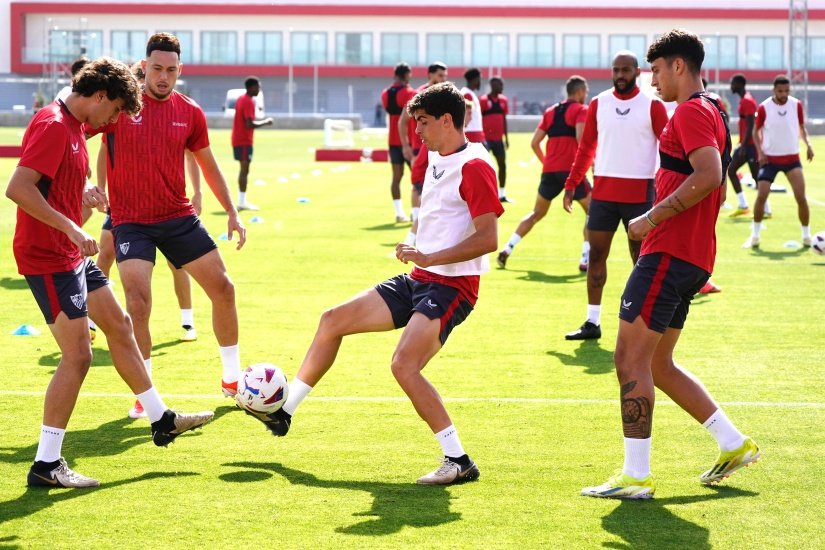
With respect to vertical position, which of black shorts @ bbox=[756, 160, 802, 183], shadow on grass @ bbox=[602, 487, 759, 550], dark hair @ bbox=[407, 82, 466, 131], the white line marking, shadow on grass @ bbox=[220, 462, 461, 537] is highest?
dark hair @ bbox=[407, 82, 466, 131]

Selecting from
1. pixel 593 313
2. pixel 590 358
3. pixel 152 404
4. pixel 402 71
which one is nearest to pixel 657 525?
pixel 152 404

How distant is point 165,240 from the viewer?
25.7ft

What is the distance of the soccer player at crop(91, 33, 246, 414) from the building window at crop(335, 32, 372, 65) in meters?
78.9

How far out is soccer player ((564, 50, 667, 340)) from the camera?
10.1 metres

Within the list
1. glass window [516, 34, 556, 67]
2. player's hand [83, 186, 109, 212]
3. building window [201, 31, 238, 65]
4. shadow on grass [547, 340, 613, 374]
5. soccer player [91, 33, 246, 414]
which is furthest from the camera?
glass window [516, 34, 556, 67]

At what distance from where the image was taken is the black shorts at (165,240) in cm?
777

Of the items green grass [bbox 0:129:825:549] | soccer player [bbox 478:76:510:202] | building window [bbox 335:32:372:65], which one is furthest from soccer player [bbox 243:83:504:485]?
building window [bbox 335:32:372:65]

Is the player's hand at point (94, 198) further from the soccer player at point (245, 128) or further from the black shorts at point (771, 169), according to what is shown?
the soccer player at point (245, 128)

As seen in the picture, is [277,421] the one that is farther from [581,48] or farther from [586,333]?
[581,48]

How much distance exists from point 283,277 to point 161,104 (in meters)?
6.45

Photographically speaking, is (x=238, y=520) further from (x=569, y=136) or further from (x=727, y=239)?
(x=727, y=239)

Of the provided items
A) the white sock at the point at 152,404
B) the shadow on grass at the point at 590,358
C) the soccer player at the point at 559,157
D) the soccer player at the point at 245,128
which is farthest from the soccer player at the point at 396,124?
the white sock at the point at 152,404

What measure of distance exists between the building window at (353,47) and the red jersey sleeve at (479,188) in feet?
264

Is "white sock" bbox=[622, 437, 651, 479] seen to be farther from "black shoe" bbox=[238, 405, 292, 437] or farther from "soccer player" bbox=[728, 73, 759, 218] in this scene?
"soccer player" bbox=[728, 73, 759, 218]
